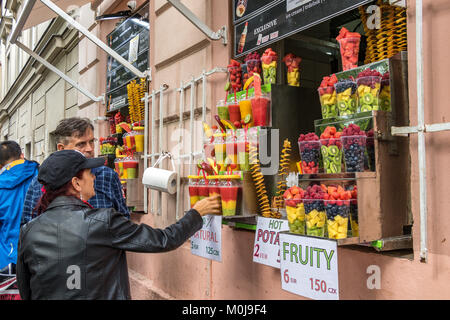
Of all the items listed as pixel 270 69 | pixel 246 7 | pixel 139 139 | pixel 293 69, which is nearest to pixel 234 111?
pixel 270 69

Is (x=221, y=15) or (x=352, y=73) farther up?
(x=221, y=15)

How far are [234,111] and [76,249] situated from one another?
131 centimetres

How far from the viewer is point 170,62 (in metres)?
4.11

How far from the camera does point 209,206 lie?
2465 mm

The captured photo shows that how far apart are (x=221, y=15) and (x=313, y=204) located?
6.60 feet

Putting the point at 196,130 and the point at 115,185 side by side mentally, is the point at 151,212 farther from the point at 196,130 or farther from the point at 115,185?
the point at 115,185

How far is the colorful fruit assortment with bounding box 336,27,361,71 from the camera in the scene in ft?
6.98

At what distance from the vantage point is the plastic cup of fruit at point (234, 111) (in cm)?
270

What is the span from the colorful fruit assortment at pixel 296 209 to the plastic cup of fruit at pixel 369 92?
485 mm

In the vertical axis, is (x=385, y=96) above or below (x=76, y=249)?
above

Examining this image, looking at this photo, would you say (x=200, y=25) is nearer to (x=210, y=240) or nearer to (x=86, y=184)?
(x=210, y=240)

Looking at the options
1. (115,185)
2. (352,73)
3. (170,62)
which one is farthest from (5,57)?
(352,73)

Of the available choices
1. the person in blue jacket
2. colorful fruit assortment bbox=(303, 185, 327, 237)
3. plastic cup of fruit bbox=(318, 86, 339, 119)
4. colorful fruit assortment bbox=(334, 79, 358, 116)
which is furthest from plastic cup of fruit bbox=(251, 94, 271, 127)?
the person in blue jacket
